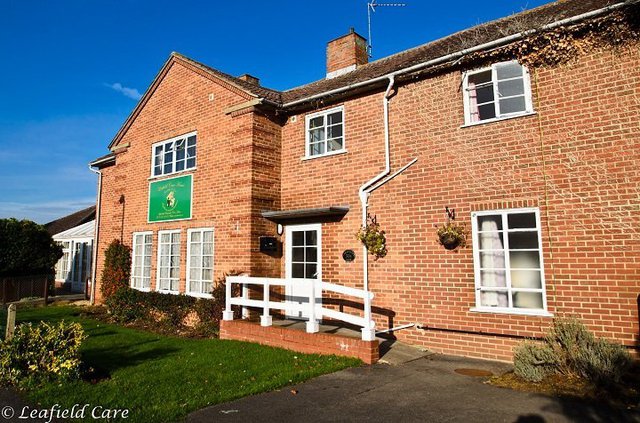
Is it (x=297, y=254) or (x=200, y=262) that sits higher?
(x=297, y=254)

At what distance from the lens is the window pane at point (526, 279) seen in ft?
24.5

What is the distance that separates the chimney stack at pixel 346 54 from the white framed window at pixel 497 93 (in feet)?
19.0

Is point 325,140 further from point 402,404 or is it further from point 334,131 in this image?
point 402,404

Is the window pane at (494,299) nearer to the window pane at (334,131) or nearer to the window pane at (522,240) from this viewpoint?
the window pane at (522,240)

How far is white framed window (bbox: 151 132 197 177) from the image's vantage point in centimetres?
1295

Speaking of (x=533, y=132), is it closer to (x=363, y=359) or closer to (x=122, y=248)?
(x=363, y=359)

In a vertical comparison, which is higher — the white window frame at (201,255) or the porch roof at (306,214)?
the porch roof at (306,214)

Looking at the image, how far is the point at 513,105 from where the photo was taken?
8148mm

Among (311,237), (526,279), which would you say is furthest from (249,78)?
(526,279)

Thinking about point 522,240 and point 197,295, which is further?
point 197,295

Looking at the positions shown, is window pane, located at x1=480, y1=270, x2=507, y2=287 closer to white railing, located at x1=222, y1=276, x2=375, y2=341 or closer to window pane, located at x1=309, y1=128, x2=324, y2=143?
white railing, located at x1=222, y1=276, x2=375, y2=341

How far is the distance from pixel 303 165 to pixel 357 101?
2.16m

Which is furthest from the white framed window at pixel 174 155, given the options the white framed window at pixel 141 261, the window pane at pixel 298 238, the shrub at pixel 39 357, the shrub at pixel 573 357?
the shrub at pixel 573 357

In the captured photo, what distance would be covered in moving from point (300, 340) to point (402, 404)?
10.3ft
